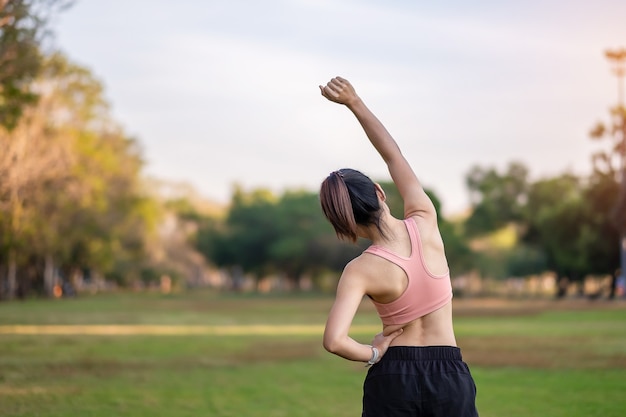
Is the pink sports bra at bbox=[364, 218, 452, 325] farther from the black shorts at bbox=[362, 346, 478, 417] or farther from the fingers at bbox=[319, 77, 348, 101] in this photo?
the fingers at bbox=[319, 77, 348, 101]

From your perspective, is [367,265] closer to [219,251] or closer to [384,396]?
[384,396]

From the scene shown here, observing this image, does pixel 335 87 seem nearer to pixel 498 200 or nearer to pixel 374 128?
pixel 374 128

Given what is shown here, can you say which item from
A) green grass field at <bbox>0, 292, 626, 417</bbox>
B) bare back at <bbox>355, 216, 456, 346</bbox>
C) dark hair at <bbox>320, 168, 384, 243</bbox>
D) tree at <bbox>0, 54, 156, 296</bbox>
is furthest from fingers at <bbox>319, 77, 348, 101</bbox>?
tree at <bbox>0, 54, 156, 296</bbox>

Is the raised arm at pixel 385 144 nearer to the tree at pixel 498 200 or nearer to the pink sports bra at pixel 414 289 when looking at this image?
the pink sports bra at pixel 414 289

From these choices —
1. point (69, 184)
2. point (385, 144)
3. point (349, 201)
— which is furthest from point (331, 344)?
point (69, 184)

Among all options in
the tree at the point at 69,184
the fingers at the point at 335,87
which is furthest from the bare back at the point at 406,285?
the tree at the point at 69,184

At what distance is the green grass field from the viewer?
13.9 m

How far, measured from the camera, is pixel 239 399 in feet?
49.5

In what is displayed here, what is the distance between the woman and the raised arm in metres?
0.01

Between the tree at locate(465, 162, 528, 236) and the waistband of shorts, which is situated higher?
the tree at locate(465, 162, 528, 236)

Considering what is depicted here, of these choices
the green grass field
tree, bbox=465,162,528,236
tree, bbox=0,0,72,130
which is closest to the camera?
the green grass field

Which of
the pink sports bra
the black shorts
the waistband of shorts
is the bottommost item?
the black shorts

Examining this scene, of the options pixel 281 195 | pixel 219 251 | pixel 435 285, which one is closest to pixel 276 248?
pixel 219 251

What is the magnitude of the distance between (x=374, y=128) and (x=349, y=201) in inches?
18.1
